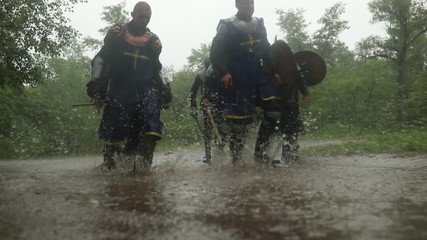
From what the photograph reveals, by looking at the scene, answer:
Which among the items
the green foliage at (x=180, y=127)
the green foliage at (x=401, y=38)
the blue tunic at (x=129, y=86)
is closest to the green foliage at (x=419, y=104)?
the green foliage at (x=180, y=127)

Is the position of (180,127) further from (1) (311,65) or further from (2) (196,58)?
(2) (196,58)

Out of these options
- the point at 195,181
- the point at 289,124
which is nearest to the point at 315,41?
the point at 289,124

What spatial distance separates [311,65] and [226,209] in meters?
5.42

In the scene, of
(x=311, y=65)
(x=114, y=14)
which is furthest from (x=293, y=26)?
(x=311, y=65)

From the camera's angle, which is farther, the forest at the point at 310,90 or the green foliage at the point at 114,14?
the green foliage at the point at 114,14

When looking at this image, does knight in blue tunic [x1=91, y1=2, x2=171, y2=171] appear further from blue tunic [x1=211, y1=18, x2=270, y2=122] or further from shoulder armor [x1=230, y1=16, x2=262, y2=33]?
shoulder armor [x1=230, y1=16, x2=262, y2=33]

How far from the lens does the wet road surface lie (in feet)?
6.13

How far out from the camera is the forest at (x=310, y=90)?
13.3 meters

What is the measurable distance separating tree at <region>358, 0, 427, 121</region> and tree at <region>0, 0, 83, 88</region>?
1002 inches

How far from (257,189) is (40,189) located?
162 cm

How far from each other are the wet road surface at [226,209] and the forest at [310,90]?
157 inches

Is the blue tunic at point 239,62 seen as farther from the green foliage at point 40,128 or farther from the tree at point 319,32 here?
the tree at point 319,32

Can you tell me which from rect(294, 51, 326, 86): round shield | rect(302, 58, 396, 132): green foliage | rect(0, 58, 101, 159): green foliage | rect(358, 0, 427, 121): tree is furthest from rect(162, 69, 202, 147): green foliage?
rect(358, 0, 427, 121): tree

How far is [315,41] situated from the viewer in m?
41.4
